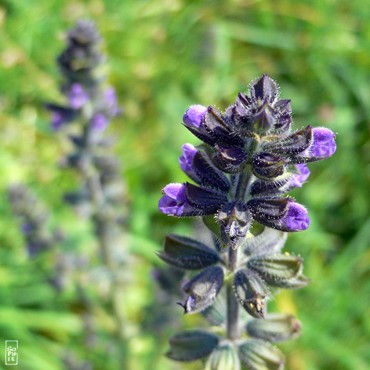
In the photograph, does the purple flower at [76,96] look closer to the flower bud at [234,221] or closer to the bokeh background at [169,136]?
the bokeh background at [169,136]

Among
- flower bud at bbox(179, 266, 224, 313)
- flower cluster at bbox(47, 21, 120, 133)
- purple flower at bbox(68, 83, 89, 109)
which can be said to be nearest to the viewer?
flower bud at bbox(179, 266, 224, 313)

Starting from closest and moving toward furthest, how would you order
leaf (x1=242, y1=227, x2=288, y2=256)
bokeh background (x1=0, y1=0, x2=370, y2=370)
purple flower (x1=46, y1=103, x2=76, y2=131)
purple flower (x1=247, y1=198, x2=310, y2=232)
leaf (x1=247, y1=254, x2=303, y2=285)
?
1. purple flower (x1=247, y1=198, x2=310, y2=232)
2. leaf (x1=247, y1=254, x2=303, y2=285)
3. leaf (x1=242, y1=227, x2=288, y2=256)
4. purple flower (x1=46, y1=103, x2=76, y2=131)
5. bokeh background (x1=0, y1=0, x2=370, y2=370)

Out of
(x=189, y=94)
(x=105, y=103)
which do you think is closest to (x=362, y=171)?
(x=189, y=94)

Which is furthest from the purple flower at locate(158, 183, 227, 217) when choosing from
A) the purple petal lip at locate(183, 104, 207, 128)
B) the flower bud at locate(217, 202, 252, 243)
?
the purple petal lip at locate(183, 104, 207, 128)

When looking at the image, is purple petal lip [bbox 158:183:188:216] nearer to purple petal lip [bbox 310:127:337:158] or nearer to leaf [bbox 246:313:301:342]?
purple petal lip [bbox 310:127:337:158]

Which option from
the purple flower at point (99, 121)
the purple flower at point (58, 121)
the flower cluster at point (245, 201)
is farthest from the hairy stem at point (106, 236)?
the flower cluster at point (245, 201)

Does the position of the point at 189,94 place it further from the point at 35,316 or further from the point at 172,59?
the point at 35,316

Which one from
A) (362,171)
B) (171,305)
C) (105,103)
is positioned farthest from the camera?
(362,171)
